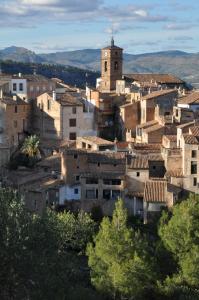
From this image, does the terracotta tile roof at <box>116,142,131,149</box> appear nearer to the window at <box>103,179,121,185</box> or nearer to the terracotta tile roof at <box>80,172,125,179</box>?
the terracotta tile roof at <box>80,172,125,179</box>

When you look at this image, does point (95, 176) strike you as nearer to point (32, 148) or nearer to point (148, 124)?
point (32, 148)

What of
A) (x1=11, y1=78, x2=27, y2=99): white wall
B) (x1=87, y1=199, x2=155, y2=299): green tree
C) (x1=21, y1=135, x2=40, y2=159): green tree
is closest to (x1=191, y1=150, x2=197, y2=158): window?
(x1=87, y1=199, x2=155, y2=299): green tree

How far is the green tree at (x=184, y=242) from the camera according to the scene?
1262 inches

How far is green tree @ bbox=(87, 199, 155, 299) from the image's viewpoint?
103ft

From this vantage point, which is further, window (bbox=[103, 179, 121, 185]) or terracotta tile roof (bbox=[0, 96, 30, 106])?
terracotta tile roof (bbox=[0, 96, 30, 106])

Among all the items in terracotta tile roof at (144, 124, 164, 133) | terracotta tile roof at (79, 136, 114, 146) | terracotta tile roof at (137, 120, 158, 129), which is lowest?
terracotta tile roof at (79, 136, 114, 146)

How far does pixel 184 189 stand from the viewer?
3994 centimetres

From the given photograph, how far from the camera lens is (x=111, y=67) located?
65000mm

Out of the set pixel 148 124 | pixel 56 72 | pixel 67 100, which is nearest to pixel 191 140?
pixel 148 124

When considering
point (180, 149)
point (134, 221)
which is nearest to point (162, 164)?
point (180, 149)

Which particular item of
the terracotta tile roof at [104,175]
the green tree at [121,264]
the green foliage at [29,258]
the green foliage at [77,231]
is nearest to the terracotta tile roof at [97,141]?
the terracotta tile roof at [104,175]

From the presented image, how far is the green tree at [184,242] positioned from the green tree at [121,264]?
1.24 m

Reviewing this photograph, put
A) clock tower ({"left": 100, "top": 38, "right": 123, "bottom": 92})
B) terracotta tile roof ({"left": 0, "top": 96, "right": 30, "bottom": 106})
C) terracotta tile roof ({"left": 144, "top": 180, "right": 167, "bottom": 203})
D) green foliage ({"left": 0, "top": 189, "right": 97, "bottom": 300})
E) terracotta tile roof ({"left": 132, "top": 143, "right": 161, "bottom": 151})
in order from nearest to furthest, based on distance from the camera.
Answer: green foliage ({"left": 0, "top": 189, "right": 97, "bottom": 300}), terracotta tile roof ({"left": 144, "top": 180, "right": 167, "bottom": 203}), terracotta tile roof ({"left": 132, "top": 143, "right": 161, "bottom": 151}), terracotta tile roof ({"left": 0, "top": 96, "right": 30, "bottom": 106}), clock tower ({"left": 100, "top": 38, "right": 123, "bottom": 92})

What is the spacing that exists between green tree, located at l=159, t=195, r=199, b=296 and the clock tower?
30724mm
